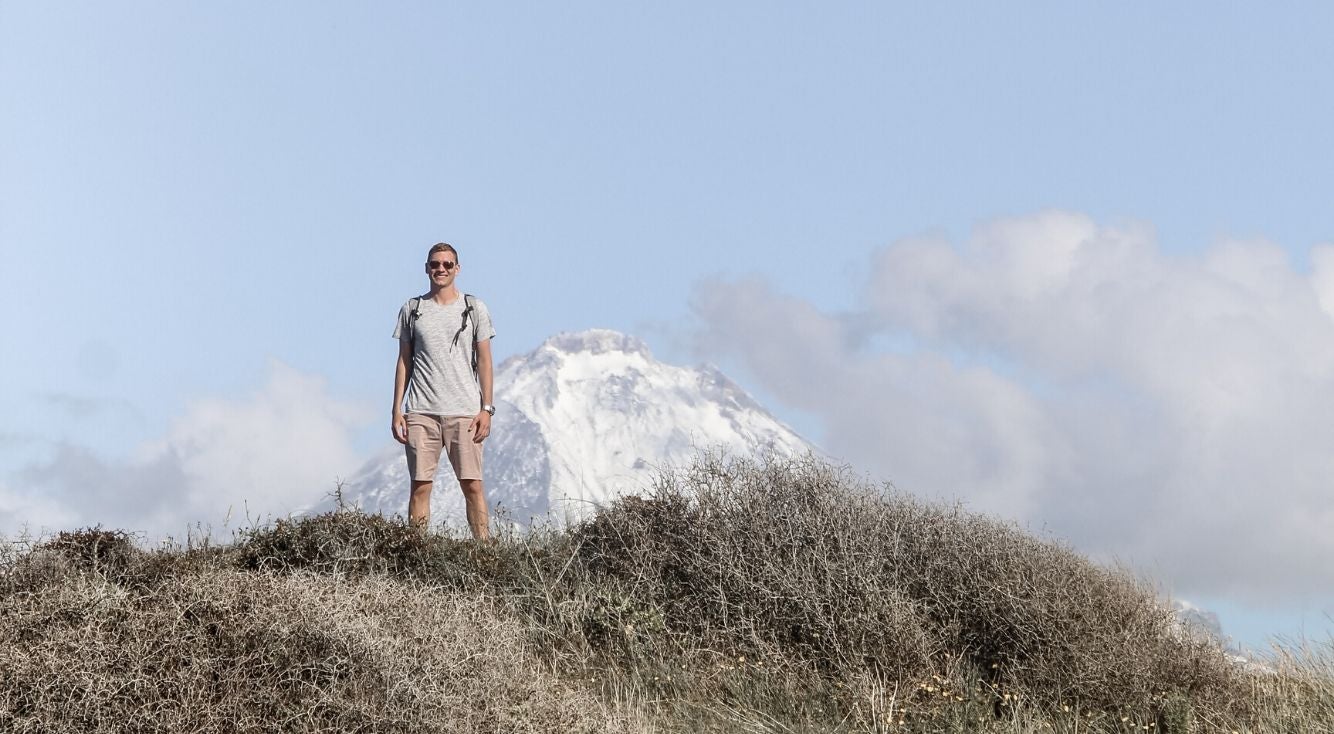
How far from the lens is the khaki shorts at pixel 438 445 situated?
11.7m

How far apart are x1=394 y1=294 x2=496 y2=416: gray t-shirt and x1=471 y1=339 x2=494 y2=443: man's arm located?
57 millimetres

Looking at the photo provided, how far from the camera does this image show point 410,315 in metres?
12.1

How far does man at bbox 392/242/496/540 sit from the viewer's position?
1173cm

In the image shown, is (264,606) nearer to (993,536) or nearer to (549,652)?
(549,652)

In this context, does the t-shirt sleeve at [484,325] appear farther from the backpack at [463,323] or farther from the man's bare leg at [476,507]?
the man's bare leg at [476,507]

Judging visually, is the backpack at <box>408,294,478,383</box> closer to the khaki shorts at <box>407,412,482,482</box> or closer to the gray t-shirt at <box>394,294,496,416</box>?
the gray t-shirt at <box>394,294,496,416</box>

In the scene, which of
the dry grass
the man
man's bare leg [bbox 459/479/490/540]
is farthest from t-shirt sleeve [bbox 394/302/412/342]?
the dry grass

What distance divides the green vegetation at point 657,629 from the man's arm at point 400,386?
5.24 ft

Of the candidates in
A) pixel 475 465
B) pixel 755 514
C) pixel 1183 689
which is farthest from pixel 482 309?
pixel 1183 689

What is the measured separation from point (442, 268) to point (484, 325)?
682 mm

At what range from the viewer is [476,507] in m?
11.8

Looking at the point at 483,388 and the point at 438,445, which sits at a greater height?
the point at 483,388

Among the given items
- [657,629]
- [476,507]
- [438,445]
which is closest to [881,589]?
[657,629]

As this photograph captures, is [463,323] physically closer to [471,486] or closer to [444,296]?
[444,296]
